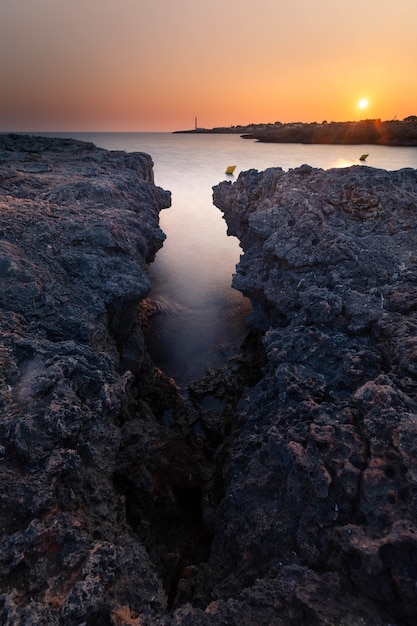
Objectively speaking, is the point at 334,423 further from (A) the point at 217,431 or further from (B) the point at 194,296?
(B) the point at 194,296

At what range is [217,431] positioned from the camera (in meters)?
5.65

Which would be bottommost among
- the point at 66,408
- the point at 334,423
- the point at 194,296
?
the point at 194,296

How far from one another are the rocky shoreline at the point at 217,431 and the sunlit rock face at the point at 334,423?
0.05 feet

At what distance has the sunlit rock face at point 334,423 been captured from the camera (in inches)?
90.1

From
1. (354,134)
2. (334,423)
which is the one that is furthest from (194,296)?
(354,134)

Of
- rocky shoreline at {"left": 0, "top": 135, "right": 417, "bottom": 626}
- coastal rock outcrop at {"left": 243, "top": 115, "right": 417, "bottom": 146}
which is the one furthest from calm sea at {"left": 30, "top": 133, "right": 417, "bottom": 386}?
coastal rock outcrop at {"left": 243, "top": 115, "right": 417, "bottom": 146}

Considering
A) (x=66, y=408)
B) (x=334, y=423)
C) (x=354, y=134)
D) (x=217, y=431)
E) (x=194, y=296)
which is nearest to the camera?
(x=66, y=408)

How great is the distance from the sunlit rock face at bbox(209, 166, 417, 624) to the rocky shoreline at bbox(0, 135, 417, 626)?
2 centimetres

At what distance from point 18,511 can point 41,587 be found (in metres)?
0.48

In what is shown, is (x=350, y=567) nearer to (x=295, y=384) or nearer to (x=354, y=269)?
(x=295, y=384)

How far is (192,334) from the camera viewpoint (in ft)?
29.1

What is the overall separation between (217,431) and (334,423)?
2.89 meters

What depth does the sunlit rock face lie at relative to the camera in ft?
7.51

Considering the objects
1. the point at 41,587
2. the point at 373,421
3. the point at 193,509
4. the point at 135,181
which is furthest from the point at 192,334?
the point at 41,587
